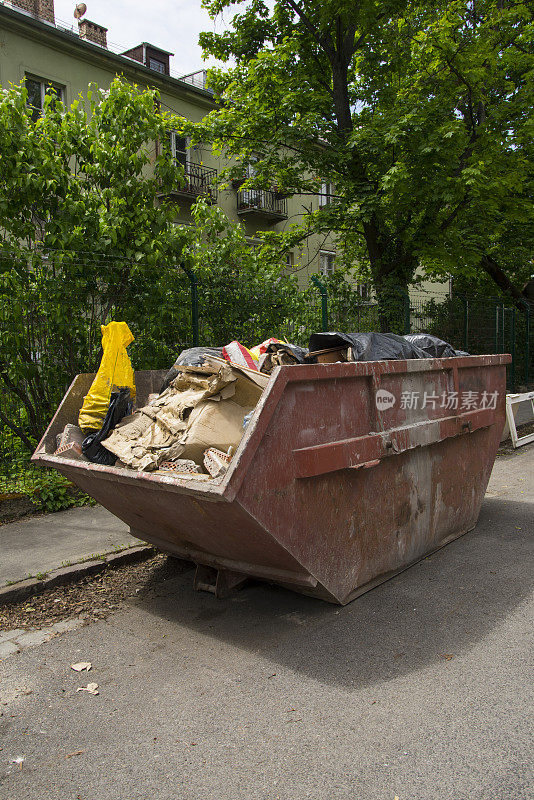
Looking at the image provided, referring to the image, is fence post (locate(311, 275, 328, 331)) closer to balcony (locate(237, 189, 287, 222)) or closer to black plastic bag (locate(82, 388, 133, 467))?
black plastic bag (locate(82, 388, 133, 467))

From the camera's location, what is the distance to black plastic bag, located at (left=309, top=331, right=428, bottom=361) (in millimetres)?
4168

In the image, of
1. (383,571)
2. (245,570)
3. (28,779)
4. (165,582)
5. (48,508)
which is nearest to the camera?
(28,779)

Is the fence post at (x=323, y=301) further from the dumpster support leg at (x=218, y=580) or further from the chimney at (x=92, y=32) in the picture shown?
the chimney at (x=92, y=32)

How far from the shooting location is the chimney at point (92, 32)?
19.3m

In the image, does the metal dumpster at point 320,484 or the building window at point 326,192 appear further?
the building window at point 326,192

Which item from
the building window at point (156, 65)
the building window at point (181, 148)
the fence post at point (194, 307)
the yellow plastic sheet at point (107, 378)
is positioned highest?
the building window at point (156, 65)

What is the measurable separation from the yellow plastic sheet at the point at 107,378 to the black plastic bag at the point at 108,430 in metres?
0.07

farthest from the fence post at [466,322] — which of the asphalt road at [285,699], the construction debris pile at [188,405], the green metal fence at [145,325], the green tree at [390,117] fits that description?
the asphalt road at [285,699]

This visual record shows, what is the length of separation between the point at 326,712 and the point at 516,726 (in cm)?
78

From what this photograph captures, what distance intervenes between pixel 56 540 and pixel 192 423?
2214 mm

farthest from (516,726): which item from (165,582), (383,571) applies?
(165,582)

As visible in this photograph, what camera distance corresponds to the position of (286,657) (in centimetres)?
320

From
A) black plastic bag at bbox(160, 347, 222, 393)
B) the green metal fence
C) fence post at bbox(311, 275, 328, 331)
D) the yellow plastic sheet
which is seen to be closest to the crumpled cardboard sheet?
the yellow plastic sheet

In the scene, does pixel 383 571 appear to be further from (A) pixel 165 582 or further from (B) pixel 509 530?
(B) pixel 509 530
